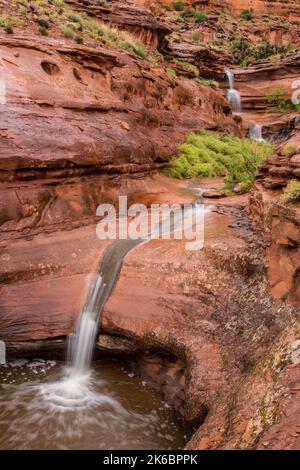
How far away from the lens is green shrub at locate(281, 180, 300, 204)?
22.8 ft

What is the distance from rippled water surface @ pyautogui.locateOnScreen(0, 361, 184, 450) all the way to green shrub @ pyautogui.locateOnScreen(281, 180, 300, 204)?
4168mm

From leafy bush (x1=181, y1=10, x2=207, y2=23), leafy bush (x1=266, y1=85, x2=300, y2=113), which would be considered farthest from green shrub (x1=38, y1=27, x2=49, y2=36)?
leafy bush (x1=181, y1=10, x2=207, y2=23)

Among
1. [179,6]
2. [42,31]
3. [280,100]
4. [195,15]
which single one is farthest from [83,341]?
[179,6]

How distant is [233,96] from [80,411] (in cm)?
2719

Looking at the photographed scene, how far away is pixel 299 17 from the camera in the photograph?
49375 mm

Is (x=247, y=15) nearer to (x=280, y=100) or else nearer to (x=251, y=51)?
(x=251, y=51)

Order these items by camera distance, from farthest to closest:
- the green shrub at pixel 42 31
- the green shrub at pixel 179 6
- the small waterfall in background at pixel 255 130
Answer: the green shrub at pixel 179 6
the small waterfall in background at pixel 255 130
the green shrub at pixel 42 31

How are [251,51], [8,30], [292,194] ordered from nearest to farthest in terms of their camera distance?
[292,194] → [8,30] → [251,51]

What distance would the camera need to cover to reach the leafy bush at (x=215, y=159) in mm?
14031

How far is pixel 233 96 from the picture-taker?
29109mm

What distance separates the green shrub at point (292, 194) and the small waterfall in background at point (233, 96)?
23.0 meters

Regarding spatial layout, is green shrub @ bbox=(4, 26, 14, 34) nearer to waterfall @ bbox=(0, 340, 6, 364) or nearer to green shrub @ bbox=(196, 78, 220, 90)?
waterfall @ bbox=(0, 340, 6, 364)

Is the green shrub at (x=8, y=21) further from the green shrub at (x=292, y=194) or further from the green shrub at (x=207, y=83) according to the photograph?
the green shrub at (x=207, y=83)

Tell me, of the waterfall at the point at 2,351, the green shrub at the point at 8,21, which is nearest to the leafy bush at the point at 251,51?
the green shrub at the point at 8,21
